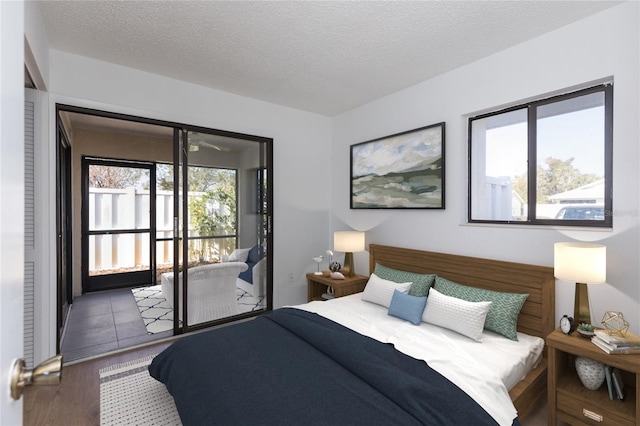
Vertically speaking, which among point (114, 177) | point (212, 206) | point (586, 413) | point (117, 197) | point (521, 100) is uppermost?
point (521, 100)

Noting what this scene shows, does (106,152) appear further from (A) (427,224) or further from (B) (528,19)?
(B) (528,19)

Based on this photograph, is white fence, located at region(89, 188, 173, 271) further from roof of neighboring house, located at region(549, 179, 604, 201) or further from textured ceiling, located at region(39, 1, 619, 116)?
roof of neighboring house, located at region(549, 179, 604, 201)

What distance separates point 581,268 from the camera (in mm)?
1943

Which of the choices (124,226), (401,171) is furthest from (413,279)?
(124,226)

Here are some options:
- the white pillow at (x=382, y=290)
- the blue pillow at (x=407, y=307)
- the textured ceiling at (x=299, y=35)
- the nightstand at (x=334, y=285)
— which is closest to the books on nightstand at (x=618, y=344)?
the blue pillow at (x=407, y=307)

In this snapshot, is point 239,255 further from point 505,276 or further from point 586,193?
point 586,193

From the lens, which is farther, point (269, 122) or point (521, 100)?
point (269, 122)

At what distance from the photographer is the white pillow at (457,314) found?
223 centimetres

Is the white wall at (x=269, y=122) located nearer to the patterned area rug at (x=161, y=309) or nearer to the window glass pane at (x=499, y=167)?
the patterned area rug at (x=161, y=309)

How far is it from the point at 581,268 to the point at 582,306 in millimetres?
287

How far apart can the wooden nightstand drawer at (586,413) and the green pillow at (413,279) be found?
1.15 meters

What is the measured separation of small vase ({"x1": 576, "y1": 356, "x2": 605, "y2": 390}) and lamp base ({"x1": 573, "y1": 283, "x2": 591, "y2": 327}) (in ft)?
0.77

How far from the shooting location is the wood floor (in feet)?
6.82

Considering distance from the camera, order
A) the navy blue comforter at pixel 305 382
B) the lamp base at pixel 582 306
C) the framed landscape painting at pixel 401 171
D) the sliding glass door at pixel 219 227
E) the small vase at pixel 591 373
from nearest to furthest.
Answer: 1. the navy blue comforter at pixel 305 382
2. the small vase at pixel 591 373
3. the lamp base at pixel 582 306
4. the framed landscape painting at pixel 401 171
5. the sliding glass door at pixel 219 227
